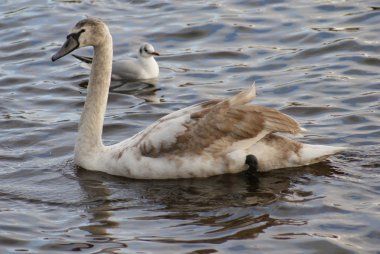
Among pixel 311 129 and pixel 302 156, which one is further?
pixel 311 129

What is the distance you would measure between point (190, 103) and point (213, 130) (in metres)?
3.03

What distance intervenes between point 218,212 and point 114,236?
3.46 feet

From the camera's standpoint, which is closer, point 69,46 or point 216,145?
point 216,145

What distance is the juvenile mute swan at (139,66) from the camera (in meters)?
15.2

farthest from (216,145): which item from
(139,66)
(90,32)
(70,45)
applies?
(139,66)

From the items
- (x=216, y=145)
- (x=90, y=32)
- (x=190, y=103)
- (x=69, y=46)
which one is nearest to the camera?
(x=216, y=145)

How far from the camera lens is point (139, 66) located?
15.3 meters

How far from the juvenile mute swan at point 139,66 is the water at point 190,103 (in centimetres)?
22

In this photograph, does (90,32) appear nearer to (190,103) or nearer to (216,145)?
(216,145)

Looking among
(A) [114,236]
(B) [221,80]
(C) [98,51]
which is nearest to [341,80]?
(B) [221,80]

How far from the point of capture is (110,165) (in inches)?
429

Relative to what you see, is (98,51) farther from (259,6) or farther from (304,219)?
(259,6)

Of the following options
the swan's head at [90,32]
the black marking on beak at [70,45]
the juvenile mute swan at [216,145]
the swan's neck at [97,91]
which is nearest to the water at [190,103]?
the juvenile mute swan at [216,145]

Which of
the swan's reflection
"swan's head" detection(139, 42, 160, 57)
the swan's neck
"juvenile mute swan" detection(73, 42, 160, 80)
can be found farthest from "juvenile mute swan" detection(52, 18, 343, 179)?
"swan's head" detection(139, 42, 160, 57)
